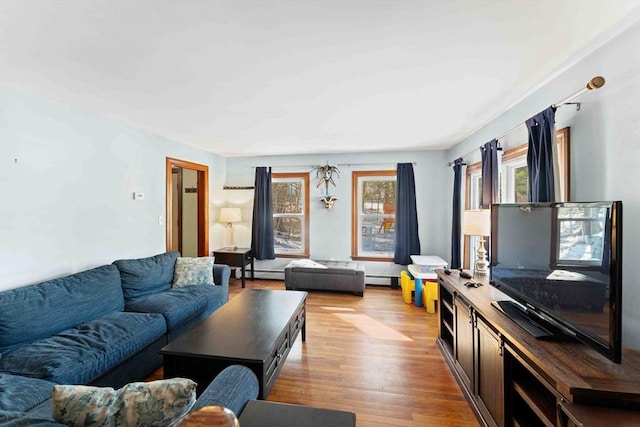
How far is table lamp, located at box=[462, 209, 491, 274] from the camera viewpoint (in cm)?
253

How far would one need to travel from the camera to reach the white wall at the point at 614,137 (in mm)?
1424

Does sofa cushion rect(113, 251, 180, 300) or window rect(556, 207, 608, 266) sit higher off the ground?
window rect(556, 207, 608, 266)

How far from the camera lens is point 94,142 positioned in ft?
9.54

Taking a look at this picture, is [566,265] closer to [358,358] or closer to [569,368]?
[569,368]

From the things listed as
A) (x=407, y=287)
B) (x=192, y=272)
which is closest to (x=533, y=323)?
(x=407, y=287)

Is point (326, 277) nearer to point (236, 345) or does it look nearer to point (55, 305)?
point (236, 345)

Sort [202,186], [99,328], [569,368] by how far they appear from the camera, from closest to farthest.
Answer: [569,368] → [99,328] → [202,186]

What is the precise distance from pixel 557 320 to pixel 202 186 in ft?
15.8

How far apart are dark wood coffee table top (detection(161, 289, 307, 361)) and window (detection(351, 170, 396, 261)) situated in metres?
2.41

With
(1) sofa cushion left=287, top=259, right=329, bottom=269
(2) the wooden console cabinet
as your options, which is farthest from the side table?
(2) the wooden console cabinet

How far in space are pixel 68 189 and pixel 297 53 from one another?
99.4 inches

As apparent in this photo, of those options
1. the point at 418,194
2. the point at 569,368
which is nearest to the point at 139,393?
the point at 569,368

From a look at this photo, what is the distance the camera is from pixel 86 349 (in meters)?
1.85

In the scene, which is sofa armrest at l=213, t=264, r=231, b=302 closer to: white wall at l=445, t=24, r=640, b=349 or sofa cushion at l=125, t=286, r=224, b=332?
sofa cushion at l=125, t=286, r=224, b=332
